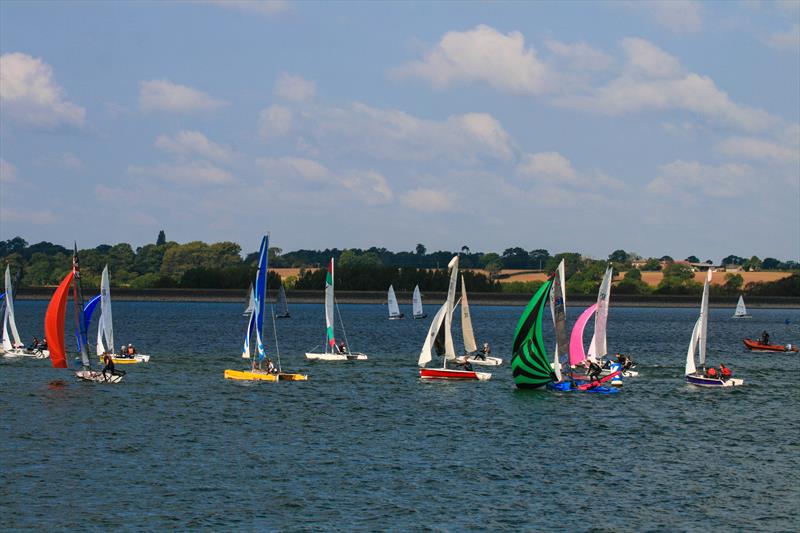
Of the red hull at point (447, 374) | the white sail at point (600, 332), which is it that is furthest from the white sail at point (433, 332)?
the white sail at point (600, 332)

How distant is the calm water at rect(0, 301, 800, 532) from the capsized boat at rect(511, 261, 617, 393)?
40.3 inches

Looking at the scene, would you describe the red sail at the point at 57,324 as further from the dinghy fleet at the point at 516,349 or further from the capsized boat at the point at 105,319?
the capsized boat at the point at 105,319

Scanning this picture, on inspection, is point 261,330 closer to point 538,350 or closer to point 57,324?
point 57,324

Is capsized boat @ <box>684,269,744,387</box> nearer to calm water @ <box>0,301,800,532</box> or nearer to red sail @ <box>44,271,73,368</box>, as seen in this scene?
calm water @ <box>0,301,800,532</box>

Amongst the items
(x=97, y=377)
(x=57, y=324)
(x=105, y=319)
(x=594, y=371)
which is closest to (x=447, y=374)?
(x=594, y=371)

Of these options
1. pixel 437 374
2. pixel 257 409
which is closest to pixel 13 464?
pixel 257 409

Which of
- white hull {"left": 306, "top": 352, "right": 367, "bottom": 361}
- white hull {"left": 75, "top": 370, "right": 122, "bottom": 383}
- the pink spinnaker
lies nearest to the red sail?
white hull {"left": 75, "top": 370, "right": 122, "bottom": 383}

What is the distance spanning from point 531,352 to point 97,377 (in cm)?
2928

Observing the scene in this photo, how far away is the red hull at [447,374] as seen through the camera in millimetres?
75438

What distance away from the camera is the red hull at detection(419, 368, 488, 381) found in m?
75.4

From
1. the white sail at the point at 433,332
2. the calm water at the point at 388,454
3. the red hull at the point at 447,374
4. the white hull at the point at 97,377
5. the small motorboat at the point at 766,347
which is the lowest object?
the calm water at the point at 388,454

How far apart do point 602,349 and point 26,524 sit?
5456cm

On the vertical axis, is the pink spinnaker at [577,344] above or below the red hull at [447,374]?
above

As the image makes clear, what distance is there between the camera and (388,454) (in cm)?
4891
